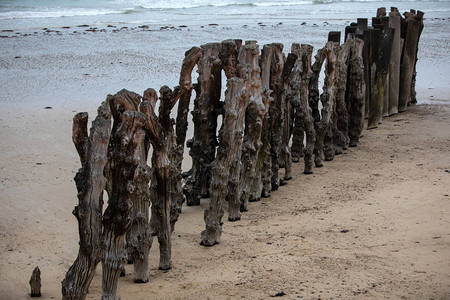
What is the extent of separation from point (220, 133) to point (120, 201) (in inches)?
71.3

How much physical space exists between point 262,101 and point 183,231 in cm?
145

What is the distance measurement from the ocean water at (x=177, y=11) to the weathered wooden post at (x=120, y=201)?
1844 centimetres

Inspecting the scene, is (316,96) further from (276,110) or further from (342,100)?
(276,110)

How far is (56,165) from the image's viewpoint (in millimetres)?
7047

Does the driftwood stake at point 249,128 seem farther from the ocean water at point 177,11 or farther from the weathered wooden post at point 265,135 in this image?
the ocean water at point 177,11

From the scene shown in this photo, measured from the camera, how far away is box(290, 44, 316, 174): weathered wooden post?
665cm

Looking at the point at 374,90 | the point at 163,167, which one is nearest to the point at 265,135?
the point at 163,167

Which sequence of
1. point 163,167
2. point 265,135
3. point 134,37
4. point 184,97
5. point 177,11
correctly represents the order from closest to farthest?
point 163,167, point 184,97, point 265,135, point 134,37, point 177,11

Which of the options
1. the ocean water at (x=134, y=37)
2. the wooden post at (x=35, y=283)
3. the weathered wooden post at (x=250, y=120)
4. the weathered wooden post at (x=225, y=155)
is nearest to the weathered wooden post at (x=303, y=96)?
the weathered wooden post at (x=250, y=120)

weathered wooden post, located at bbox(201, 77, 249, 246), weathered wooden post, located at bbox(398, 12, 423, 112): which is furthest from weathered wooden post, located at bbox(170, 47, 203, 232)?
weathered wooden post, located at bbox(398, 12, 423, 112)

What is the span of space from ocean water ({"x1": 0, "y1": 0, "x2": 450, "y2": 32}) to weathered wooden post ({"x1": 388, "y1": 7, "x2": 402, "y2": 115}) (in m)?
14.2

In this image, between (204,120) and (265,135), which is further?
(265,135)

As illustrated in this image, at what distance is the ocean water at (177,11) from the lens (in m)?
24.2

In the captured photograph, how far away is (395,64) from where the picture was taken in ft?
30.4
